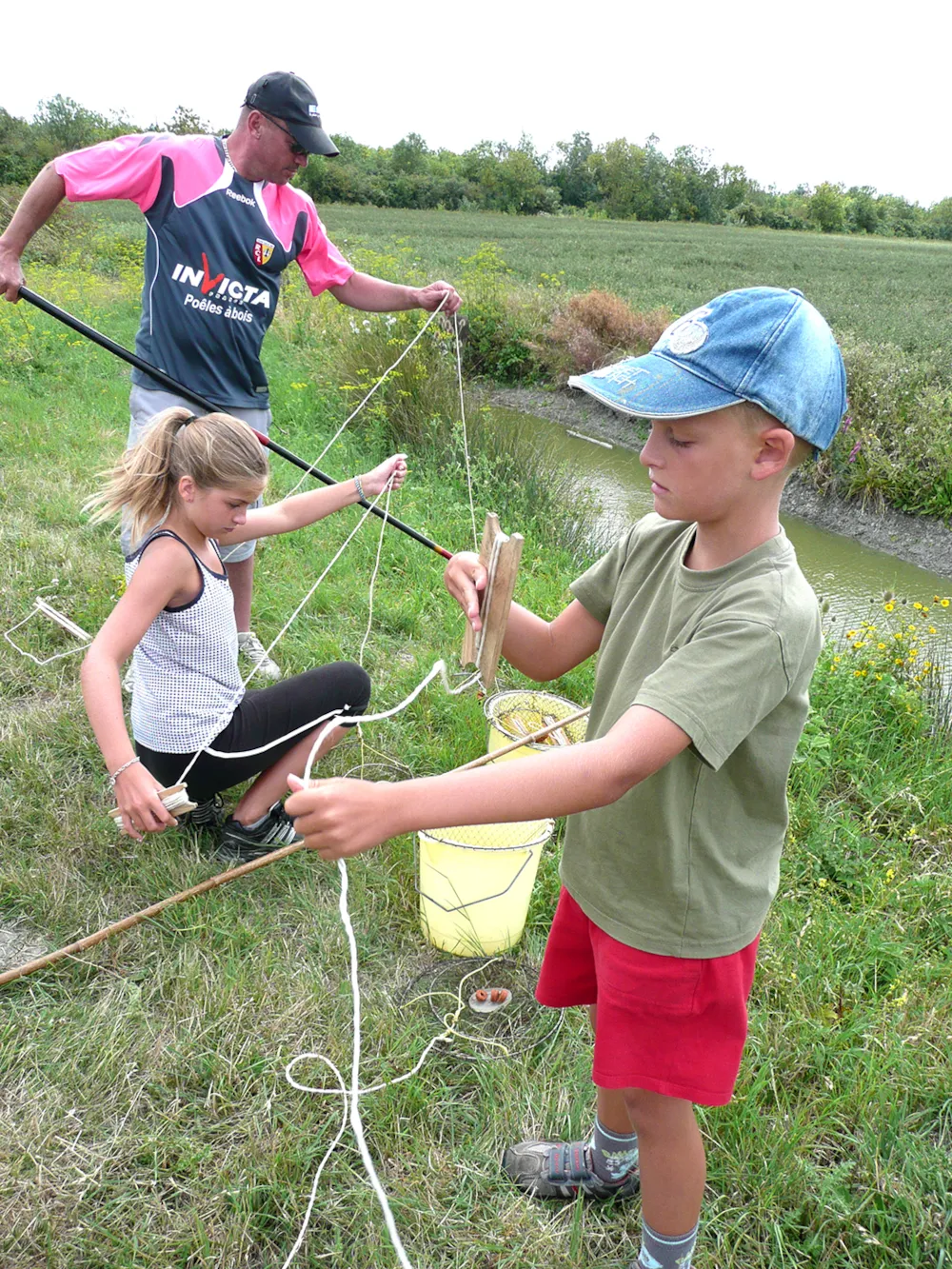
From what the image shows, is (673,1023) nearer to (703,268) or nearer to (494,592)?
(494,592)

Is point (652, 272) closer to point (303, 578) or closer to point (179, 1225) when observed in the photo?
point (303, 578)

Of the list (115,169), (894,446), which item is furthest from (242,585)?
(894,446)

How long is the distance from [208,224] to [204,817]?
76.9 inches

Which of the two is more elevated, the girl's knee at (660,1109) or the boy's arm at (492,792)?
the boy's arm at (492,792)

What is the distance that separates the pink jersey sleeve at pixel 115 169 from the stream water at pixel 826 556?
13.1ft

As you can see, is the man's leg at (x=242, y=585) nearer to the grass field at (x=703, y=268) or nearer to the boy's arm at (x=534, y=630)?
the boy's arm at (x=534, y=630)

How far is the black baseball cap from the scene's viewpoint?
9.29ft

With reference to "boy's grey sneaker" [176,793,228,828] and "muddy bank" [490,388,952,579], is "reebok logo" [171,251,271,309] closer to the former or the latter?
"boy's grey sneaker" [176,793,228,828]

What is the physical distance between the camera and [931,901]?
2586 millimetres

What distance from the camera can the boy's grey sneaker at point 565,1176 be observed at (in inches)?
67.7

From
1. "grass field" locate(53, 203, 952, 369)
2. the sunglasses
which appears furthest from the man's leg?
"grass field" locate(53, 203, 952, 369)

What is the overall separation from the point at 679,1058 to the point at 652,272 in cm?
2179

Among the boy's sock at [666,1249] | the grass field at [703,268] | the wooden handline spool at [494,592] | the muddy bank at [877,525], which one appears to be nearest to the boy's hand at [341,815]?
the wooden handline spool at [494,592]

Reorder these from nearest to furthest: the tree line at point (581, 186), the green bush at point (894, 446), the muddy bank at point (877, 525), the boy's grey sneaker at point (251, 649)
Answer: the boy's grey sneaker at point (251, 649) → the muddy bank at point (877, 525) → the green bush at point (894, 446) → the tree line at point (581, 186)
